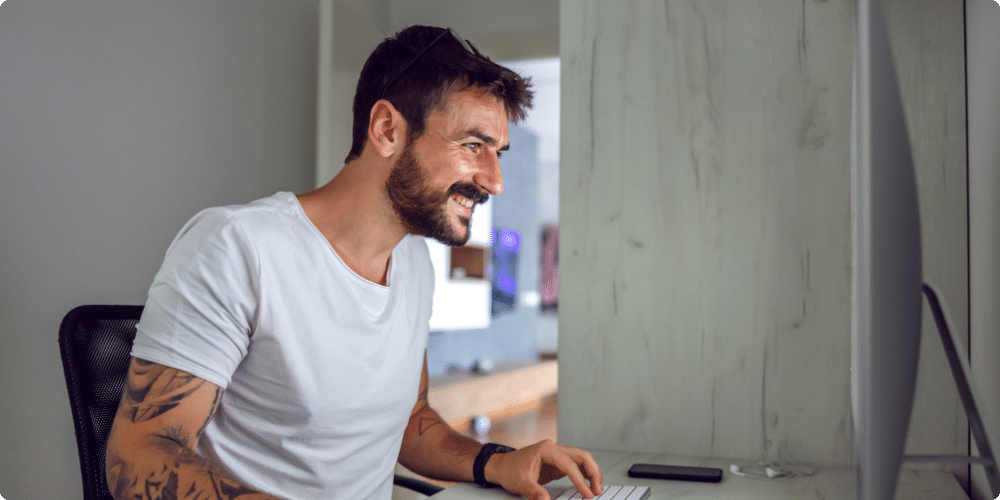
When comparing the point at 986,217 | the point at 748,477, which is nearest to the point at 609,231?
the point at 748,477

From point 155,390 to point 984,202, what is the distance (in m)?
1.22

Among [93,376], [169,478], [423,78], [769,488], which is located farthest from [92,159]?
[769,488]

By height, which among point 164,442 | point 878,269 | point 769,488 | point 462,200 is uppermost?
point 462,200

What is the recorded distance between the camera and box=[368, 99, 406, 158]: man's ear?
4.06 feet

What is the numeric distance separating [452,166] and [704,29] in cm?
58

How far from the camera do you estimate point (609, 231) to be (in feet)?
4.60

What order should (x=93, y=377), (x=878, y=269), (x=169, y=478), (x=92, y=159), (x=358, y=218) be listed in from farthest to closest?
(x=92, y=159), (x=358, y=218), (x=93, y=377), (x=169, y=478), (x=878, y=269)

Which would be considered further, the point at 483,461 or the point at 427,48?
the point at 427,48

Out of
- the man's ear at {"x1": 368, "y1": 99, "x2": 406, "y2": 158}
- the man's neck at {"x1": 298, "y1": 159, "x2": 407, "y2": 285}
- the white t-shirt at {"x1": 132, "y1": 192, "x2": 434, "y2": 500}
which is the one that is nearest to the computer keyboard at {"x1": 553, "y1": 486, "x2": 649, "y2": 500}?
the white t-shirt at {"x1": 132, "y1": 192, "x2": 434, "y2": 500}

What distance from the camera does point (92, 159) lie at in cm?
188

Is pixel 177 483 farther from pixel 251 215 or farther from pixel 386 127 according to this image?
pixel 386 127

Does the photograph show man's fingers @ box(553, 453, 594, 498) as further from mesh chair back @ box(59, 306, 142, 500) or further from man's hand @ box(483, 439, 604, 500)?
mesh chair back @ box(59, 306, 142, 500)

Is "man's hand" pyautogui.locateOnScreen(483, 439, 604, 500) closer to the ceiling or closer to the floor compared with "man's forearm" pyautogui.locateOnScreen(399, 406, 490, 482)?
closer to the ceiling

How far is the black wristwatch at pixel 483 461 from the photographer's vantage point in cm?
108
